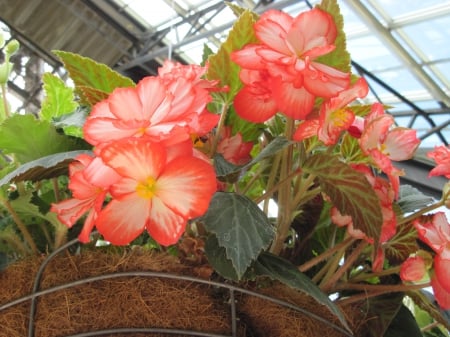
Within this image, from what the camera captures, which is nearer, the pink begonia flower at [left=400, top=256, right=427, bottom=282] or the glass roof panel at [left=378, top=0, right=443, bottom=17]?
the pink begonia flower at [left=400, top=256, right=427, bottom=282]

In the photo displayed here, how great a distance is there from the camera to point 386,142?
453 mm

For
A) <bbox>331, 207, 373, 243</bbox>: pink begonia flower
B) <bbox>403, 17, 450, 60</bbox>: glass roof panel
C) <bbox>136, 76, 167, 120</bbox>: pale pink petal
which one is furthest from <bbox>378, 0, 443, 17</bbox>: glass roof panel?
<bbox>136, 76, 167, 120</bbox>: pale pink petal

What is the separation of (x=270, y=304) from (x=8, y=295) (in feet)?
0.62

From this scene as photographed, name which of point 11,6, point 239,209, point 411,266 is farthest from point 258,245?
point 11,6

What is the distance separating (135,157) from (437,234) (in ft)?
0.77

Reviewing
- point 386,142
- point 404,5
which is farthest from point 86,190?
point 404,5

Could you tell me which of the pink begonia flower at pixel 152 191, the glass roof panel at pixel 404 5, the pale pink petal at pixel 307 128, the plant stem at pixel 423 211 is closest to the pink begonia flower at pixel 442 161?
the plant stem at pixel 423 211

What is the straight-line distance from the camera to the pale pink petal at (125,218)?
329 mm

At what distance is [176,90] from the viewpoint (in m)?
0.36

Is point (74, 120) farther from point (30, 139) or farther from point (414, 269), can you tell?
point (414, 269)

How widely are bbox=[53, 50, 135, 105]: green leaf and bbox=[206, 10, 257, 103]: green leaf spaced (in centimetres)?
7

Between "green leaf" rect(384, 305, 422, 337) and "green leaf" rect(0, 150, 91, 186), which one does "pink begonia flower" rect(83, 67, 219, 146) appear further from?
"green leaf" rect(384, 305, 422, 337)

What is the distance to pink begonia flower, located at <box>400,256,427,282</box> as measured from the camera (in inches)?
16.9

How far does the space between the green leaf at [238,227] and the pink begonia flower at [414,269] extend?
13cm
